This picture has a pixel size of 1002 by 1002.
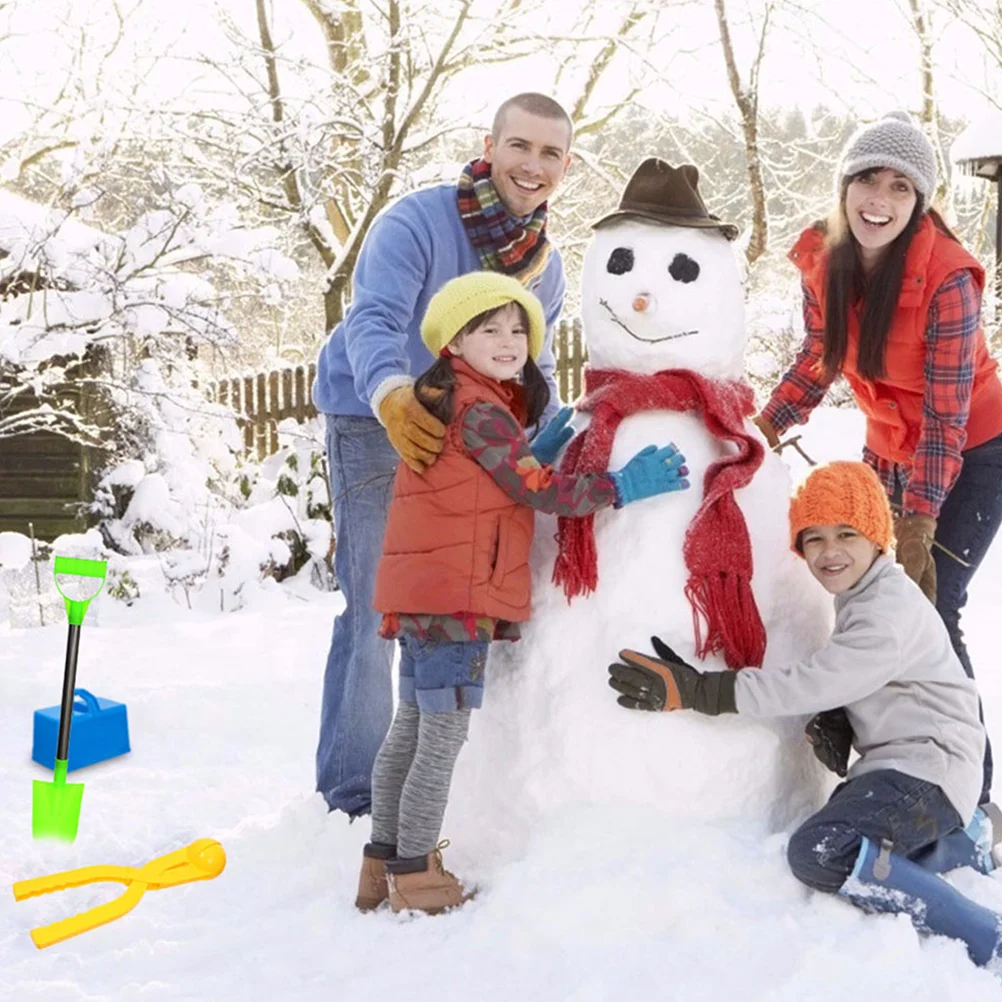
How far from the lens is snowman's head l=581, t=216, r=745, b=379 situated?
7.36 feet

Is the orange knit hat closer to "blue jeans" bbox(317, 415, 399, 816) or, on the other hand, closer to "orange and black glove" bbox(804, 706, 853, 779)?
"orange and black glove" bbox(804, 706, 853, 779)

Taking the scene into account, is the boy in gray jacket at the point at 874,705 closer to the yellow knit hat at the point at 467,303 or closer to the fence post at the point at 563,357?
the yellow knit hat at the point at 467,303

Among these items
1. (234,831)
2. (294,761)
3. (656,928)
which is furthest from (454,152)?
(656,928)

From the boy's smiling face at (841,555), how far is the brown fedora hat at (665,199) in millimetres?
670

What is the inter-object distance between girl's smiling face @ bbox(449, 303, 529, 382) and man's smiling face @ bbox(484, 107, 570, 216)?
368 millimetres

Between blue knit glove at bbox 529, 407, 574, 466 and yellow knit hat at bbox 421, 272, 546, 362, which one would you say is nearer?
yellow knit hat at bbox 421, 272, 546, 362

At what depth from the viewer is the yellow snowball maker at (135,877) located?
2230 millimetres

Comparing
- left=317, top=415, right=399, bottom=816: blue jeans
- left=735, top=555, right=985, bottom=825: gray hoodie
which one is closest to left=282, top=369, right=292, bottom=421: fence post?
left=317, top=415, right=399, bottom=816: blue jeans

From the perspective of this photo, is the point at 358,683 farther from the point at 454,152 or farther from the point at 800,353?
the point at 454,152

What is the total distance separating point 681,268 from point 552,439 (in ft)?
1.46

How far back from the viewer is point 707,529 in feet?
7.02

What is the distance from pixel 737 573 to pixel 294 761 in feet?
5.81

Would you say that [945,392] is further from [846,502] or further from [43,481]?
[43,481]

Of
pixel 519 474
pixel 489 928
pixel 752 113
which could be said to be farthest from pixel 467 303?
pixel 752 113
